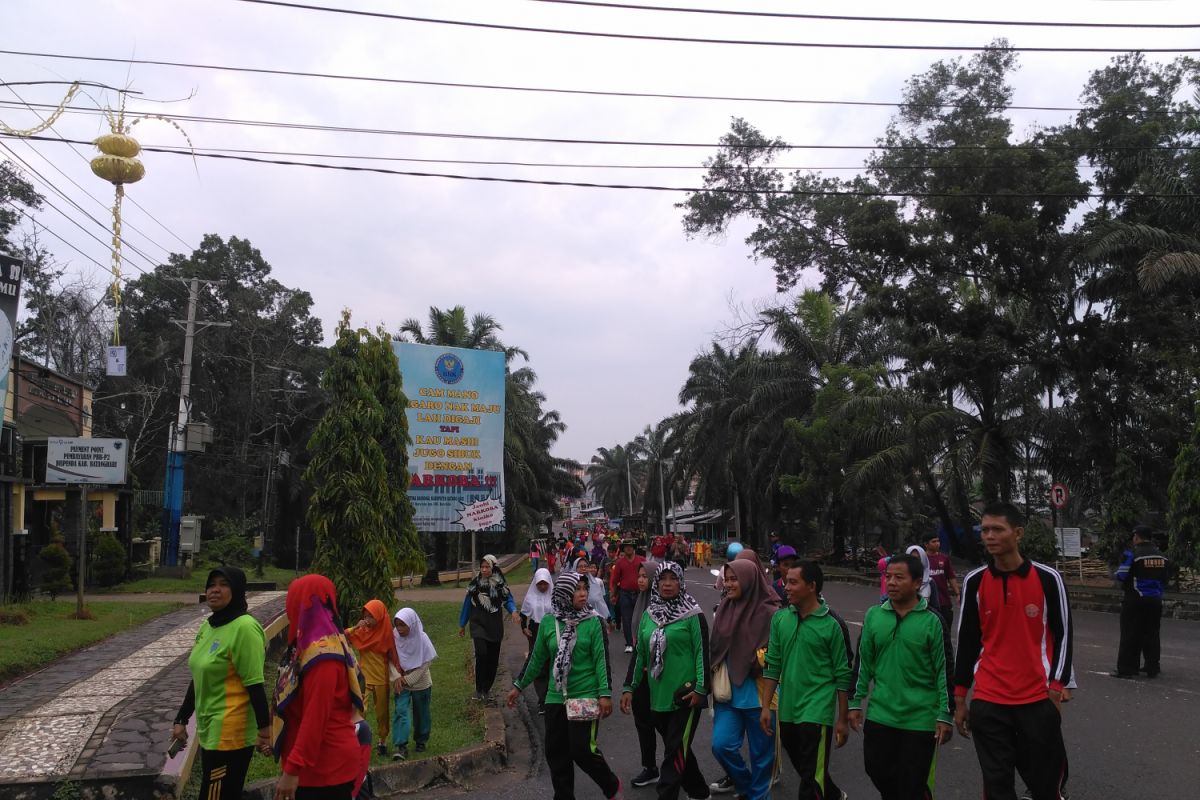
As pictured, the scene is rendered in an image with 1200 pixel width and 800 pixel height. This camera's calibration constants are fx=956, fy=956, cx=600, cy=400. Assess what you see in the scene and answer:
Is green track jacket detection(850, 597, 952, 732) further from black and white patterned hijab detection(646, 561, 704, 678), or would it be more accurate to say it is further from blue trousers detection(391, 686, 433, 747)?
blue trousers detection(391, 686, 433, 747)

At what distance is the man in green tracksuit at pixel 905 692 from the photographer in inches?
180

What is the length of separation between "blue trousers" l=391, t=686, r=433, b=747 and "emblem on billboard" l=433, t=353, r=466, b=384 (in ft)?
40.1

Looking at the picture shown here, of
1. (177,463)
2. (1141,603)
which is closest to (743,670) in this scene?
(1141,603)

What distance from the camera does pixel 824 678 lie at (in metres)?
5.18

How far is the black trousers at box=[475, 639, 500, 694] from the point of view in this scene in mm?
9516

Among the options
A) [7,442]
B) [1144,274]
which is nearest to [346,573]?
[7,442]

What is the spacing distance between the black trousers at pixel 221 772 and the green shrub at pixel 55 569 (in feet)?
55.0

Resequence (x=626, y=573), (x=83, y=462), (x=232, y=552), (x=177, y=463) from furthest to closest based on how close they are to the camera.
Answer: (x=232, y=552) → (x=177, y=463) → (x=83, y=462) → (x=626, y=573)

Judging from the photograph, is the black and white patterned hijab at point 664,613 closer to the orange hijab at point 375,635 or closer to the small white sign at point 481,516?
the orange hijab at point 375,635

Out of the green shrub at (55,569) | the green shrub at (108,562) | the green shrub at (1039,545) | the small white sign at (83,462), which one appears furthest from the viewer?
the green shrub at (1039,545)

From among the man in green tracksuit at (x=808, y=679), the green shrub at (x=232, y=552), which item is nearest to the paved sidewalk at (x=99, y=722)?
the man in green tracksuit at (x=808, y=679)

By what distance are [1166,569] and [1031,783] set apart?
6666 mm

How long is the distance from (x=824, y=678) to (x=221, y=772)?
311 cm

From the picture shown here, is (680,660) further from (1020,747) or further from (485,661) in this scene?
(485,661)
